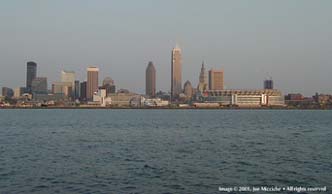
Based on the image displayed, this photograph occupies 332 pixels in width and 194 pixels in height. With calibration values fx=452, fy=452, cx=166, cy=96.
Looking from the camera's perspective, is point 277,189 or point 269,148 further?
point 269,148

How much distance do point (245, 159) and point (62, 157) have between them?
39.1 feet

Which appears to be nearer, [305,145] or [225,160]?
[225,160]

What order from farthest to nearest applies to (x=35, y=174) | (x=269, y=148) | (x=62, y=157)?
1. (x=269, y=148)
2. (x=62, y=157)
3. (x=35, y=174)

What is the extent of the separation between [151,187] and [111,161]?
8.14 metres

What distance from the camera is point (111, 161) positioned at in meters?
27.5

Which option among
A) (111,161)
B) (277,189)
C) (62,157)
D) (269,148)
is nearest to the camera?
(277,189)

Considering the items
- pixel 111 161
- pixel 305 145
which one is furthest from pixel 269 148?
pixel 111 161

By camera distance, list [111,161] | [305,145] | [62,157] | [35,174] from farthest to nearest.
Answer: [305,145] < [62,157] < [111,161] < [35,174]

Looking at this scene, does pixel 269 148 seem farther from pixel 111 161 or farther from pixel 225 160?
pixel 111 161

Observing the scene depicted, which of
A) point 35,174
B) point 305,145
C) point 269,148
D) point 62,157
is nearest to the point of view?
point 35,174

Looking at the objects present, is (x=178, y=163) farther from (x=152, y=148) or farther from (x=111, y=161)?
(x=152, y=148)

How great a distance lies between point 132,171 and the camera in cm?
2389

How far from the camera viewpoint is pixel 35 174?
23.3m

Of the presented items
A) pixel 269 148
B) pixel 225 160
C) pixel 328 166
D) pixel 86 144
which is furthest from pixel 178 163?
pixel 86 144
